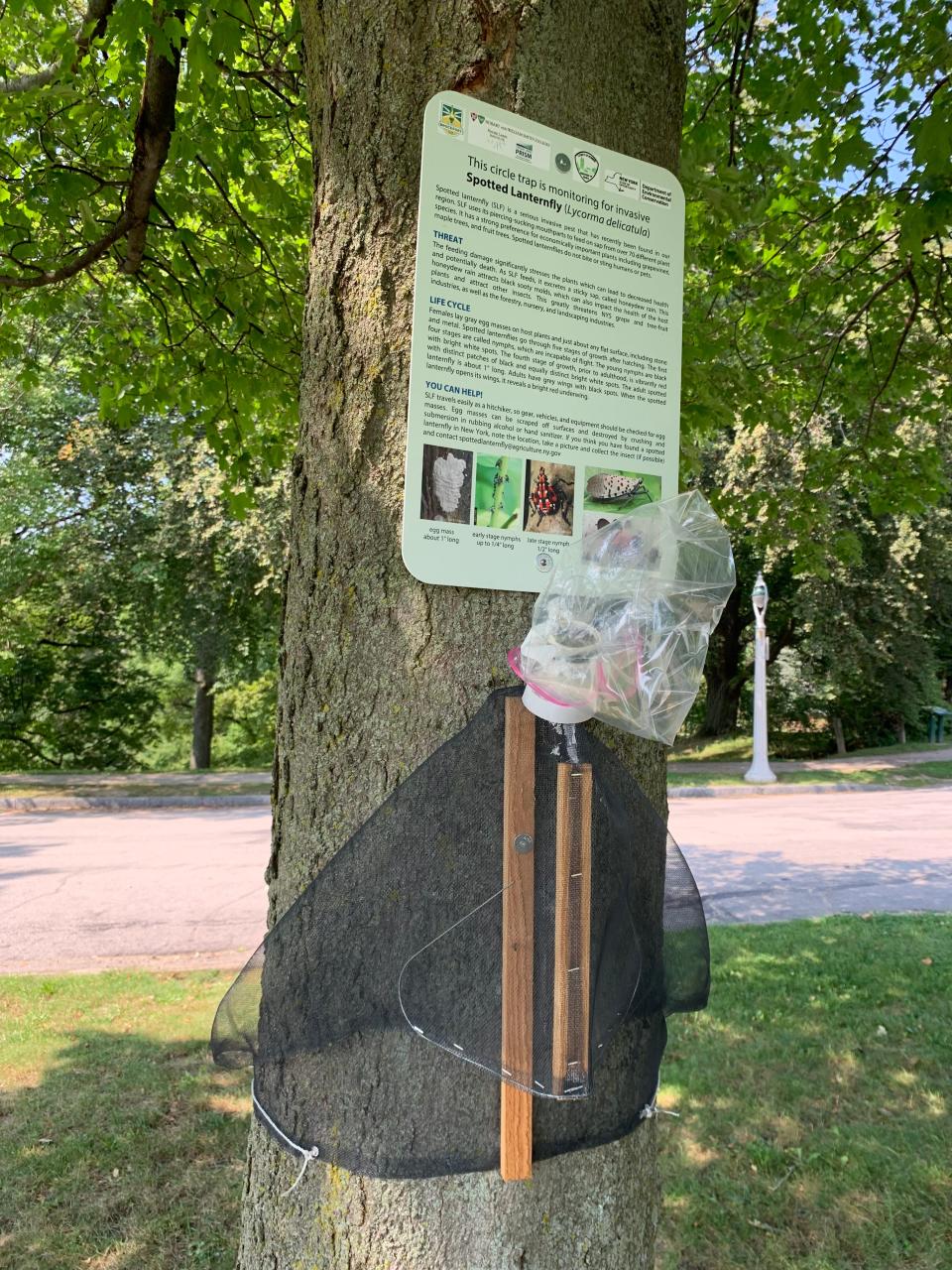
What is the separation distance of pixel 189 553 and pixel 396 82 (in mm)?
15771

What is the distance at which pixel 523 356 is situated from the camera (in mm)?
1396

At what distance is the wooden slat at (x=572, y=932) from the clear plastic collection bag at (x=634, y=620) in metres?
0.12

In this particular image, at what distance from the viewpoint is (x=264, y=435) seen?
17.2 ft

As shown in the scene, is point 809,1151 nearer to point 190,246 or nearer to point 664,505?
point 664,505

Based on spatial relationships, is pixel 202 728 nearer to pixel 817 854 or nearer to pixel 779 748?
pixel 779 748

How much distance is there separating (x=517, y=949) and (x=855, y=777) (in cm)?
1607

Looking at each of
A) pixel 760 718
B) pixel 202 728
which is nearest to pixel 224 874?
pixel 760 718

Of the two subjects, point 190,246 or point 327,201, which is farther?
point 190,246

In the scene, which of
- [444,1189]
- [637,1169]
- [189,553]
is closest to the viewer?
[444,1189]

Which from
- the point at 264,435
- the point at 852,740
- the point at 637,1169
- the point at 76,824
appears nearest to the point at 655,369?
the point at 637,1169

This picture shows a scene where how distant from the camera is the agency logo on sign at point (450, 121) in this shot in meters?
1.37

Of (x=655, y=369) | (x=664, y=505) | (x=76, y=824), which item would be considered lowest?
(x=76, y=824)

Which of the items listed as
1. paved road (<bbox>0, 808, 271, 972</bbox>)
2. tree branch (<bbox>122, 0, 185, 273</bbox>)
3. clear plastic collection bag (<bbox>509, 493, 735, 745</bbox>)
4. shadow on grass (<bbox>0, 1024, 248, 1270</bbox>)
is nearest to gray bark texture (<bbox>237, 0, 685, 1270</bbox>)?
clear plastic collection bag (<bbox>509, 493, 735, 745</bbox>)

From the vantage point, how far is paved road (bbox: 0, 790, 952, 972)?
6.41m
